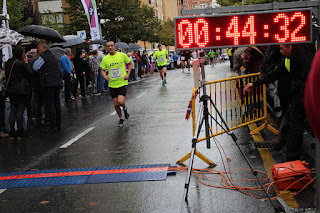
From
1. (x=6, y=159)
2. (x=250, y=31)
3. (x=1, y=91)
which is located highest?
(x=250, y=31)

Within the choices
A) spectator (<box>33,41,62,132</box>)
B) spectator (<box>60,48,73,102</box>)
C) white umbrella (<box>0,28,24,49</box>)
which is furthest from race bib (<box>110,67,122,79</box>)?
spectator (<box>60,48,73,102</box>)

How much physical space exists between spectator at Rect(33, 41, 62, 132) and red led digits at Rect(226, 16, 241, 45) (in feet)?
21.2

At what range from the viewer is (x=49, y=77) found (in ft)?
34.4

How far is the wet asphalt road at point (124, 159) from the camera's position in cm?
504

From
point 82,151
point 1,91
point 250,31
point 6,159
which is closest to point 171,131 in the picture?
point 82,151

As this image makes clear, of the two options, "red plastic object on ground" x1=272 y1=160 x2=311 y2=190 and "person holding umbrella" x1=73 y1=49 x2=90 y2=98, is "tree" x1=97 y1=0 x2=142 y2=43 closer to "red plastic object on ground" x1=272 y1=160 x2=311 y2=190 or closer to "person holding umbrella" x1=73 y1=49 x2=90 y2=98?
"person holding umbrella" x1=73 y1=49 x2=90 y2=98

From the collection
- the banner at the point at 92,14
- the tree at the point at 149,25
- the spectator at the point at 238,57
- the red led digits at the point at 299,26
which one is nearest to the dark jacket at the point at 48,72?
the spectator at the point at 238,57

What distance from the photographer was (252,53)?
1031 centimetres

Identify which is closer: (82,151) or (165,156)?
(165,156)

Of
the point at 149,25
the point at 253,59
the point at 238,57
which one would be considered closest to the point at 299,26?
the point at 253,59

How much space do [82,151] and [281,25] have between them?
4613 millimetres

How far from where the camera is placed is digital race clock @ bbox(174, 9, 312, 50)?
490 centimetres

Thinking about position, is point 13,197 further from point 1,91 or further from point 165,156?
point 1,91

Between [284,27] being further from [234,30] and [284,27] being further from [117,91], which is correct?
[117,91]
